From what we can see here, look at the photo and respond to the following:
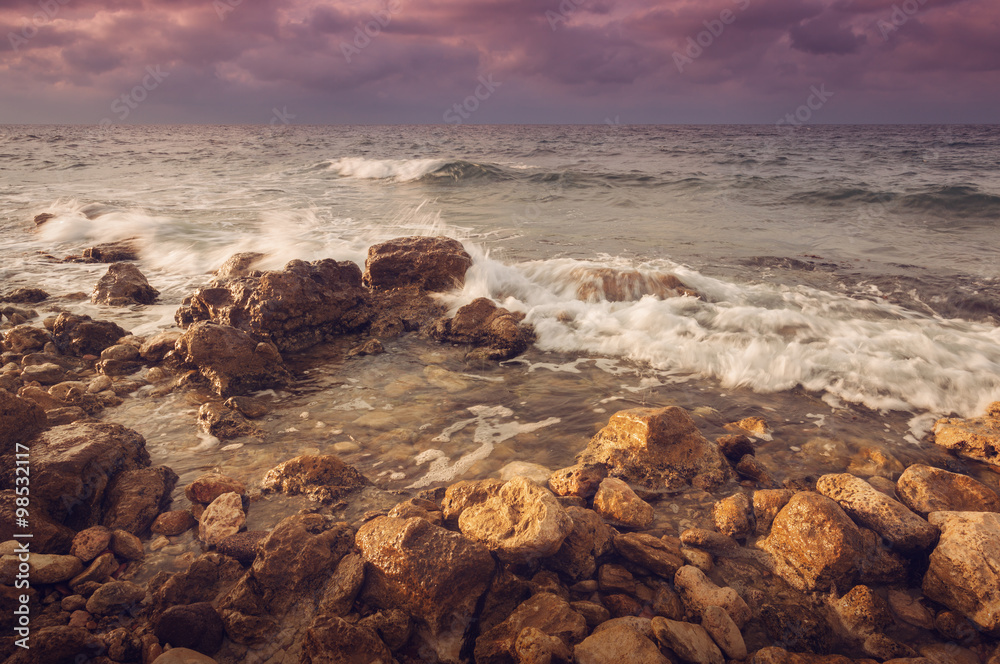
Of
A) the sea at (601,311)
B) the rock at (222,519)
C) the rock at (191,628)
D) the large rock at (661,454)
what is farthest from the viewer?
the sea at (601,311)

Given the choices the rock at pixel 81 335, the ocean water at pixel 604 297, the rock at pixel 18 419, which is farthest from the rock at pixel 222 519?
the rock at pixel 81 335

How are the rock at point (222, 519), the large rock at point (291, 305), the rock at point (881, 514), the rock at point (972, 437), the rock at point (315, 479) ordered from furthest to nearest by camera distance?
1. the large rock at point (291, 305)
2. the rock at point (972, 437)
3. the rock at point (315, 479)
4. the rock at point (222, 519)
5. the rock at point (881, 514)

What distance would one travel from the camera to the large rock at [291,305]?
5391mm

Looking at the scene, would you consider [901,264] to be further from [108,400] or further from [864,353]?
[108,400]

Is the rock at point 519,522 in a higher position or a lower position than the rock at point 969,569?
higher

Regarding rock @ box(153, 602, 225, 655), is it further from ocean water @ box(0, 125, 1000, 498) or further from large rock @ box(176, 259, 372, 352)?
large rock @ box(176, 259, 372, 352)

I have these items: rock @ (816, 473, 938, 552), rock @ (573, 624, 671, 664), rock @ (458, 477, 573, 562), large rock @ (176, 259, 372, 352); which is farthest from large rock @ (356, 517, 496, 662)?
large rock @ (176, 259, 372, 352)

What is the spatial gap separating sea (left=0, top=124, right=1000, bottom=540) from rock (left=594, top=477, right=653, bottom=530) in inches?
11.9

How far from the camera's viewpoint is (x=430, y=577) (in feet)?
7.61

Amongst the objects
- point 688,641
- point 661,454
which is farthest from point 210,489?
point 661,454

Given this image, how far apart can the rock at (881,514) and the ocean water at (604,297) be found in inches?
26.9

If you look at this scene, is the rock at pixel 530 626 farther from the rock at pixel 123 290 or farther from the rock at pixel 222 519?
the rock at pixel 123 290

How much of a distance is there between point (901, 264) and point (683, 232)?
4.28 metres

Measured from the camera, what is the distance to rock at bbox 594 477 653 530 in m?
2.93
